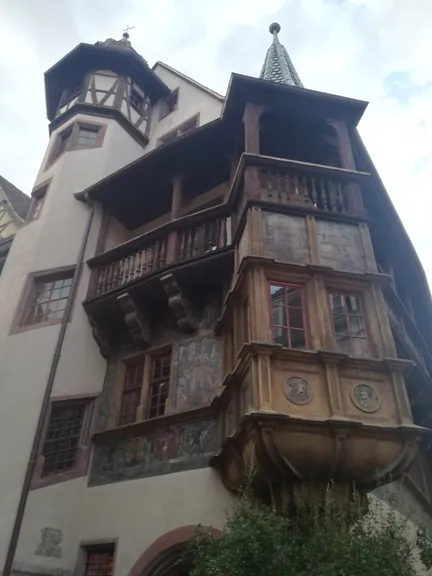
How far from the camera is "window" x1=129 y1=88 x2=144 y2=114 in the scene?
18.1 metres

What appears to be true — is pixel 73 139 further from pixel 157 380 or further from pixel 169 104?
pixel 157 380

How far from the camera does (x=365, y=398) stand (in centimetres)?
748

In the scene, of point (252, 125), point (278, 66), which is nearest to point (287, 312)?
point (252, 125)

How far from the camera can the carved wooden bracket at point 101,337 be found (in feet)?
38.0

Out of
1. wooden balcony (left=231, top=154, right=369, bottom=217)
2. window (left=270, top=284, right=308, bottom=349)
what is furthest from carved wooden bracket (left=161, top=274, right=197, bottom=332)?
window (left=270, top=284, right=308, bottom=349)

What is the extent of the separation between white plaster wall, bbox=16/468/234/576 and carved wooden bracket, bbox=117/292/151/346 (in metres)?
2.84

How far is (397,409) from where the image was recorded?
24.4ft

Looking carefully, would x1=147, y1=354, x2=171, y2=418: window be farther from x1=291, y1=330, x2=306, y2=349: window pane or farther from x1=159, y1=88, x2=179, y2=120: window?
x1=159, y1=88, x2=179, y2=120: window

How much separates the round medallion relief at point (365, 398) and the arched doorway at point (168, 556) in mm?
2945

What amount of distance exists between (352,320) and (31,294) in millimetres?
7522

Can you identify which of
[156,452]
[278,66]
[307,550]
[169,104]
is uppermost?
[169,104]

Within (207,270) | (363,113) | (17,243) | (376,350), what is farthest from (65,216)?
(376,350)

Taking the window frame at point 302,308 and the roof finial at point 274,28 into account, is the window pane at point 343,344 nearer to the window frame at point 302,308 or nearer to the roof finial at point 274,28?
the window frame at point 302,308

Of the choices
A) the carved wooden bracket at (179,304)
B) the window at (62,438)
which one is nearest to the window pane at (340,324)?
the carved wooden bracket at (179,304)
